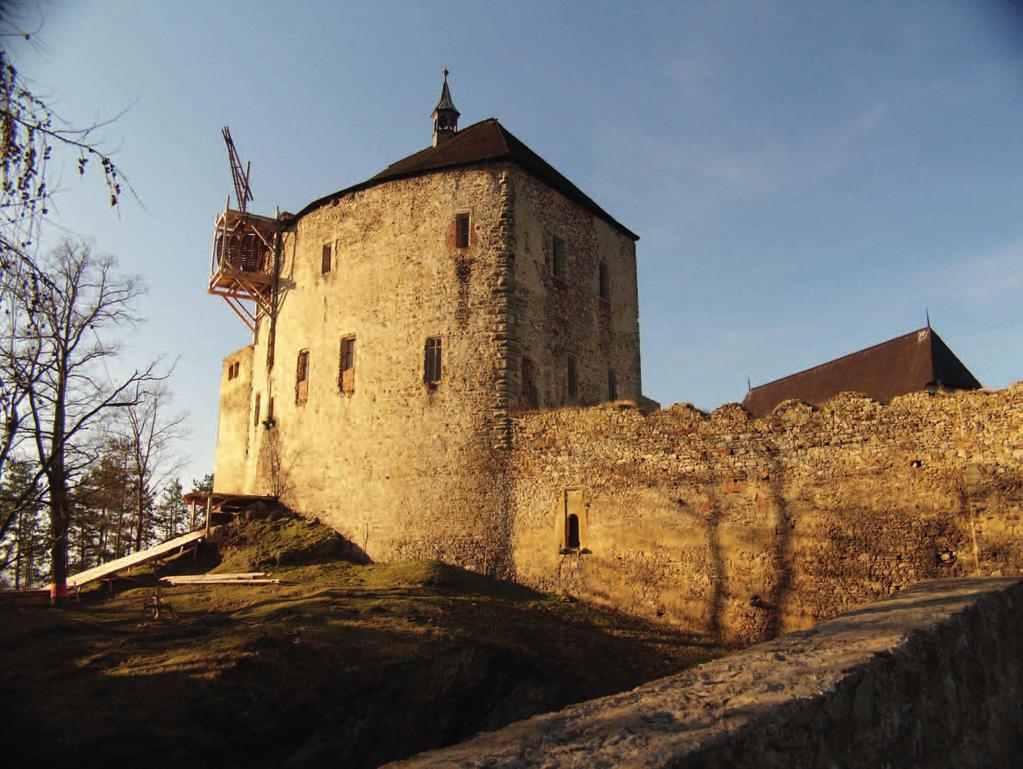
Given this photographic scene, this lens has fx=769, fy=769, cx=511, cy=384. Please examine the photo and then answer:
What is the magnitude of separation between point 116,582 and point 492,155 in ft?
51.1

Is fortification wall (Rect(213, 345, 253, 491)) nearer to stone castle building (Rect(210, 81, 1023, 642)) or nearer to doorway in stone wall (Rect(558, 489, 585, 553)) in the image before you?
stone castle building (Rect(210, 81, 1023, 642))

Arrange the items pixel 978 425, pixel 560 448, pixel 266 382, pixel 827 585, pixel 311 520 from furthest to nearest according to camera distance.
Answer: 1. pixel 266 382
2. pixel 311 520
3. pixel 560 448
4. pixel 827 585
5. pixel 978 425

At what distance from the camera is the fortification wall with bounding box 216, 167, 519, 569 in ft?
64.8

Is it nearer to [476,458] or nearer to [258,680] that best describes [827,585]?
[476,458]

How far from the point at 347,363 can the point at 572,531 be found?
28.4 ft

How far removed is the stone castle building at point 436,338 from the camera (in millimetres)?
19953

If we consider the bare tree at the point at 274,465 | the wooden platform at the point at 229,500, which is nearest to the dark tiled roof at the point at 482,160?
the bare tree at the point at 274,465

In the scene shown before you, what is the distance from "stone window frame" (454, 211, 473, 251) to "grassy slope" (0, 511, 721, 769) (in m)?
8.90

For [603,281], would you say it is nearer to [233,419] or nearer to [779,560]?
[779,560]

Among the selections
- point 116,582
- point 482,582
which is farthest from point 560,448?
point 116,582

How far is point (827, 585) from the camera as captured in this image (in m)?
14.3

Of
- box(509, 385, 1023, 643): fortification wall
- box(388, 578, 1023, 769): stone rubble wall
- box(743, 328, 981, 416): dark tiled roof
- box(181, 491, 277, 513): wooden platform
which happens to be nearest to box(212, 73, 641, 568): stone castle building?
box(181, 491, 277, 513): wooden platform

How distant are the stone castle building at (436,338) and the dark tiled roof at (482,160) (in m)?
0.08

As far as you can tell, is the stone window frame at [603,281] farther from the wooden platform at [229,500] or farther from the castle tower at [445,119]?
the wooden platform at [229,500]
